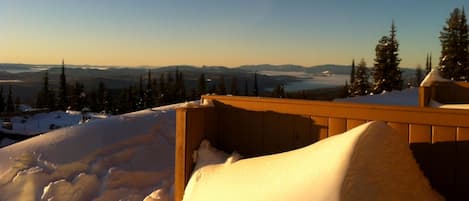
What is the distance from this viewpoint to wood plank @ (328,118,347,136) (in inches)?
141

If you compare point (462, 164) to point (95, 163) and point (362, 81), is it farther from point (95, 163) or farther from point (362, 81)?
point (362, 81)

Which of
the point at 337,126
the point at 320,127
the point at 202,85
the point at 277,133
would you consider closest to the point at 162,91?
the point at 202,85

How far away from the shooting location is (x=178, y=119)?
4031mm

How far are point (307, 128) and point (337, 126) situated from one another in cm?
30

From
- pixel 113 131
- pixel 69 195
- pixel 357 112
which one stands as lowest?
pixel 69 195

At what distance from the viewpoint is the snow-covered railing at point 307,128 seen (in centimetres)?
307

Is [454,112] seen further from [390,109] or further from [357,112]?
[357,112]

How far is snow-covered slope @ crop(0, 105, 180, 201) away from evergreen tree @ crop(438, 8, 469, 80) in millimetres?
31630

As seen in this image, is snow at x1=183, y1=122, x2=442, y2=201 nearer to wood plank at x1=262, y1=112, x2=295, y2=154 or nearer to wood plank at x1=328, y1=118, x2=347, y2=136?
wood plank at x1=328, y1=118, x2=347, y2=136

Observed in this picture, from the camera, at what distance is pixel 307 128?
3834 mm

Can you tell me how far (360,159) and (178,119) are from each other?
6.43ft

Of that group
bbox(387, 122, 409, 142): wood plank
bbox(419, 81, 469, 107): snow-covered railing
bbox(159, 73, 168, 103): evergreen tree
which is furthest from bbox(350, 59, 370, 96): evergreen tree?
bbox(387, 122, 409, 142): wood plank

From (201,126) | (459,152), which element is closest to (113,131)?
(201,126)

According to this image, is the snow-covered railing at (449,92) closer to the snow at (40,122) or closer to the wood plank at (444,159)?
the wood plank at (444,159)
